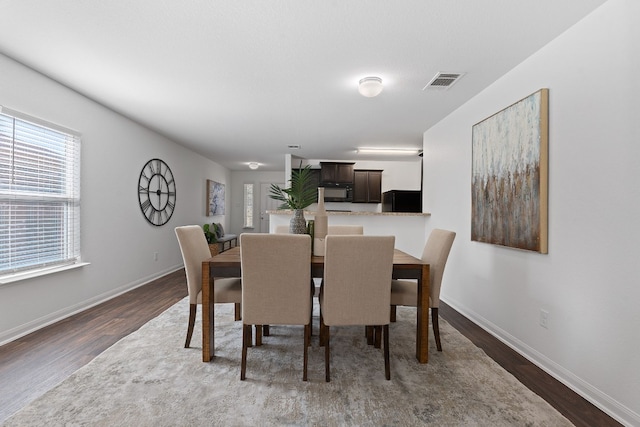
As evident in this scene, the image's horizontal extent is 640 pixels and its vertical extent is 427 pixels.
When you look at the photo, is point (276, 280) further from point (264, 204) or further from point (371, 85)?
point (264, 204)

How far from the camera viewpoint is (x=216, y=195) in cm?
781

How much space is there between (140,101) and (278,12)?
2305 mm

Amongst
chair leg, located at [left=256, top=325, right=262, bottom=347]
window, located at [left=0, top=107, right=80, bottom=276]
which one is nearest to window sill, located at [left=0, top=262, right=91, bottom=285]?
window, located at [left=0, top=107, right=80, bottom=276]

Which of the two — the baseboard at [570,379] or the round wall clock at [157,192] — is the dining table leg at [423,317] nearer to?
the baseboard at [570,379]

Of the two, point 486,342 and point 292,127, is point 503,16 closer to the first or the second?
point 486,342

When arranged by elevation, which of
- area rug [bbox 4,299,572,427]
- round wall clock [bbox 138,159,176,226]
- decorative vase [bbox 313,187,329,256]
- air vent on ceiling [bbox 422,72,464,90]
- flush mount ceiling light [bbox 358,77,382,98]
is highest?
air vent on ceiling [bbox 422,72,464,90]

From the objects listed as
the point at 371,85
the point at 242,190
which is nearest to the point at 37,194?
the point at 371,85

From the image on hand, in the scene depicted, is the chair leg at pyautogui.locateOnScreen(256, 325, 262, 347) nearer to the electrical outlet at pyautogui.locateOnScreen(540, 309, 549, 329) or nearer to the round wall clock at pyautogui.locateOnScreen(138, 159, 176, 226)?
the electrical outlet at pyautogui.locateOnScreen(540, 309, 549, 329)

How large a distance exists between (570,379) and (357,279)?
4.85 ft

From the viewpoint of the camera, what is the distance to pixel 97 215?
3.60 meters

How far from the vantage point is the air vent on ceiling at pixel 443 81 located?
2746mm

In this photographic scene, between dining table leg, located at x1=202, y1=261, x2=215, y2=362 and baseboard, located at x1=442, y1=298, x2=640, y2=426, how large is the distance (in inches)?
92.0

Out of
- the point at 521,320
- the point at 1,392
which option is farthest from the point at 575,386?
the point at 1,392

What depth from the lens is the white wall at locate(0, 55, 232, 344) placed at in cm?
262
